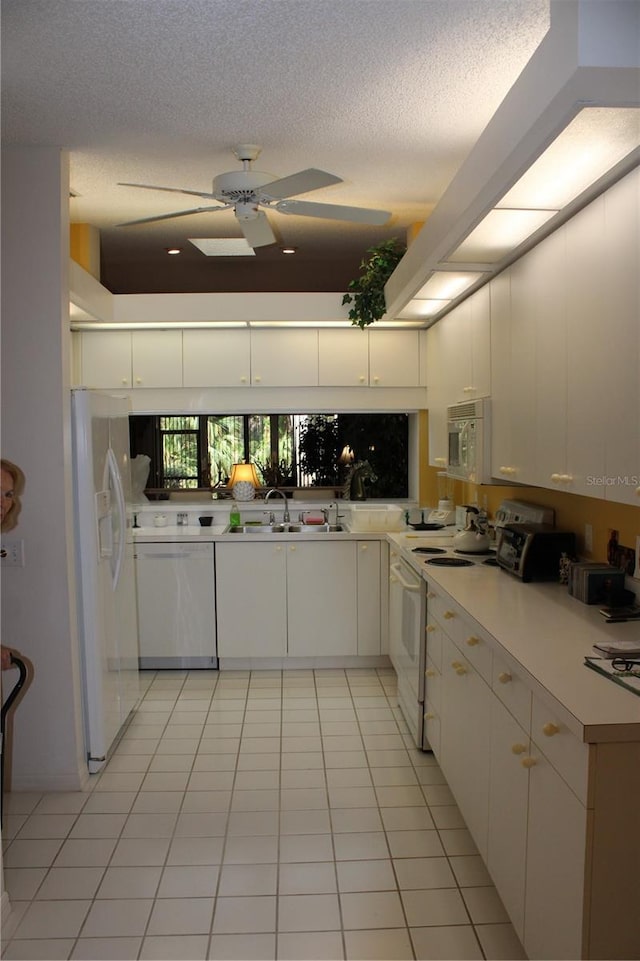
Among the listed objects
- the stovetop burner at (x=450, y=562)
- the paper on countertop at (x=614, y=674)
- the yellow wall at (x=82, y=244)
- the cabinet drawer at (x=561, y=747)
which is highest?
the yellow wall at (x=82, y=244)

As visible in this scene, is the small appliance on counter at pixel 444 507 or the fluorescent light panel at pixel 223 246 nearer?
the fluorescent light panel at pixel 223 246

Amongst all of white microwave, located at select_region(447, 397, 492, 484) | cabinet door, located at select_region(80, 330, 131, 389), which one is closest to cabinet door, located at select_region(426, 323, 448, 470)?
white microwave, located at select_region(447, 397, 492, 484)

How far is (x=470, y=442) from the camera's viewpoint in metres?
3.80

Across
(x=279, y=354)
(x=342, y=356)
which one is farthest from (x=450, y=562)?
(x=279, y=354)

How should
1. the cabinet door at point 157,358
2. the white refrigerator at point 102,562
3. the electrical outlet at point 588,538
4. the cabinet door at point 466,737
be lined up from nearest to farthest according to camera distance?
1. the cabinet door at point 466,737
2. the electrical outlet at point 588,538
3. the white refrigerator at point 102,562
4. the cabinet door at point 157,358

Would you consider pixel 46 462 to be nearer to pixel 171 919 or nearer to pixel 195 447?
pixel 171 919

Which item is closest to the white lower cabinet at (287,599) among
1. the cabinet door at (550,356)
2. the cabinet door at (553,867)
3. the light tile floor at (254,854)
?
the light tile floor at (254,854)

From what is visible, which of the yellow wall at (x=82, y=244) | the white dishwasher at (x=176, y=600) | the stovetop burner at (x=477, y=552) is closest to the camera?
the stovetop burner at (x=477, y=552)

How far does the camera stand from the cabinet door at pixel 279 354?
5141 mm

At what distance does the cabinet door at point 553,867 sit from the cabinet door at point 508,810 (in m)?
0.06

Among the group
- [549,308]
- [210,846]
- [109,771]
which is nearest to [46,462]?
[109,771]

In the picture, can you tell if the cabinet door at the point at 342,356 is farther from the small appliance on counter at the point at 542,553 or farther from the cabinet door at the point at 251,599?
the small appliance on counter at the point at 542,553

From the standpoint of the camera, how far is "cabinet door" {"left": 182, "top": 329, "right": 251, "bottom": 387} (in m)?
5.12

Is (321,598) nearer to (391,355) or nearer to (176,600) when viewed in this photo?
(176,600)
